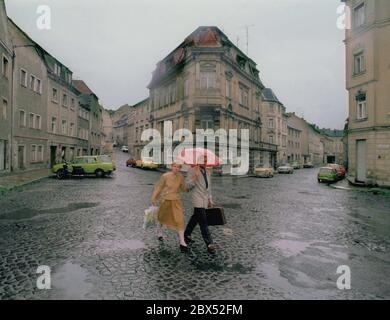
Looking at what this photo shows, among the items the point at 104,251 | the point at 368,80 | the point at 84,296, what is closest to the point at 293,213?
the point at 104,251

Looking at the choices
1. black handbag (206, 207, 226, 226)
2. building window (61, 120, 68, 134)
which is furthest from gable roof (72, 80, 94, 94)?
black handbag (206, 207, 226, 226)

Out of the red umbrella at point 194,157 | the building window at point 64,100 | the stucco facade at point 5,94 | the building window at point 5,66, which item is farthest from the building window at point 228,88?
the red umbrella at point 194,157

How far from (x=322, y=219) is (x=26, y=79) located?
89.0ft

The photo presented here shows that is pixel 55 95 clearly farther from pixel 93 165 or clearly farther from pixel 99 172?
pixel 99 172

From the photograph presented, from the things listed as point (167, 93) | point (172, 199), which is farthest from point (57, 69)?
point (172, 199)

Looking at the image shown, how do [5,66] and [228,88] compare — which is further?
[228,88]

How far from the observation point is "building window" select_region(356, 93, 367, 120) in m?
22.8

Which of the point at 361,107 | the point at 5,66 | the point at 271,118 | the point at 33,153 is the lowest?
the point at 33,153

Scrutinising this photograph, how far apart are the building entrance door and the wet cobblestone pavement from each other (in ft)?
47.1

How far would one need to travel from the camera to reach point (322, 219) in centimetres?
971

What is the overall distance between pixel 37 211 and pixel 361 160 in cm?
2194

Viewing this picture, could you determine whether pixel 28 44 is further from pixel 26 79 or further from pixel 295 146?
pixel 295 146

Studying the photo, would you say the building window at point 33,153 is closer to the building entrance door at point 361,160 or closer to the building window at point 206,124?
the building window at point 206,124

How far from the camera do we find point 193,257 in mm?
5598
